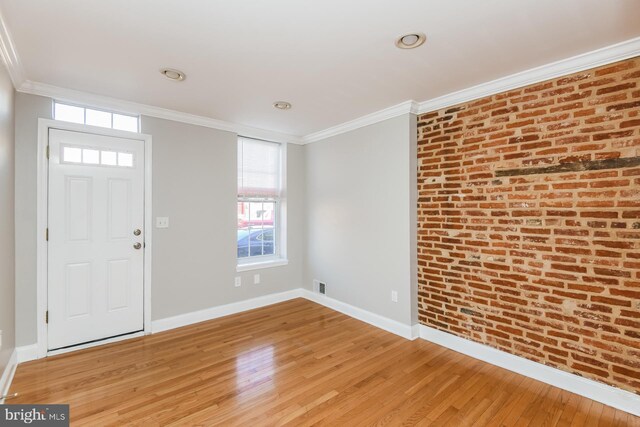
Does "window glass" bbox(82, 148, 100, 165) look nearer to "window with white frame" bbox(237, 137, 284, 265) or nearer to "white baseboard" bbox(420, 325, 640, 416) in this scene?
"window with white frame" bbox(237, 137, 284, 265)

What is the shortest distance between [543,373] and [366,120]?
2.94 meters

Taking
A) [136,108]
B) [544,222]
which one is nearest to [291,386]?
[544,222]

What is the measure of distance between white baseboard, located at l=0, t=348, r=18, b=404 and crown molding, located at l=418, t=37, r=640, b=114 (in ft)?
13.9

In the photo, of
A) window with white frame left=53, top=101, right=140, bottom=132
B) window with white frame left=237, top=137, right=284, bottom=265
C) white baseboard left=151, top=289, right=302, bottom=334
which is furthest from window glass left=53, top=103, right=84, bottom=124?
white baseboard left=151, top=289, right=302, bottom=334

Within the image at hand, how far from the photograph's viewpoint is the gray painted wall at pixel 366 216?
10.6 feet

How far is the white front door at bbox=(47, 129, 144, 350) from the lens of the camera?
2.80 metres

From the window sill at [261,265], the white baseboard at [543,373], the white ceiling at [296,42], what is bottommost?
the white baseboard at [543,373]

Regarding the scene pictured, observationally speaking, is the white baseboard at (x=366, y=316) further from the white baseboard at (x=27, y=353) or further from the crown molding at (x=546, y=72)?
the white baseboard at (x=27, y=353)

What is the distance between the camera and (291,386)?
2.31 meters

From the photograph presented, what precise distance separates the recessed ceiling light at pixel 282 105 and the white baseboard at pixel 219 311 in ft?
8.27

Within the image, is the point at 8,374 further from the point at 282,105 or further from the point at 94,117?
the point at 282,105

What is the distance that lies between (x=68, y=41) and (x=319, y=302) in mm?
3762

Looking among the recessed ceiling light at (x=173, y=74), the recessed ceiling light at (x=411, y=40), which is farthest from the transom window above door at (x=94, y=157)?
the recessed ceiling light at (x=411, y=40)

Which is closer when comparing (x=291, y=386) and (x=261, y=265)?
(x=291, y=386)
